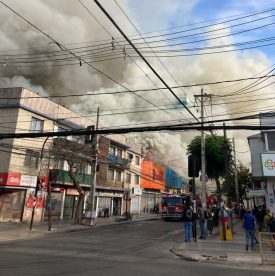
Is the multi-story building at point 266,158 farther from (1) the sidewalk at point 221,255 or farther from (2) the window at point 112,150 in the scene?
(2) the window at point 112,150

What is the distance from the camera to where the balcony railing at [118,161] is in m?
44.8

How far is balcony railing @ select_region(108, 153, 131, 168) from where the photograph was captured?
1763 inches

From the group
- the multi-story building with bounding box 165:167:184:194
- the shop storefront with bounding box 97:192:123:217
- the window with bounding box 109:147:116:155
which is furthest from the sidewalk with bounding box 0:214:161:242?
the multi-story building with bounding box 165:167:184:194

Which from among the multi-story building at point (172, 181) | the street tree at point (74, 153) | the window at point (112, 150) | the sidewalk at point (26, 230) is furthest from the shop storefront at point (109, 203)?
the multi-story building at point (172, 181)

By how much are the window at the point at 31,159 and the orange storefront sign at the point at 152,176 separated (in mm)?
27237

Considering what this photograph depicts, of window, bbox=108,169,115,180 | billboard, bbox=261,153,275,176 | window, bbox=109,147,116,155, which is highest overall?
window, bbox=109,147,116,155

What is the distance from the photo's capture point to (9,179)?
28.0m

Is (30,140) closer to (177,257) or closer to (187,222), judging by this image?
(187,222)

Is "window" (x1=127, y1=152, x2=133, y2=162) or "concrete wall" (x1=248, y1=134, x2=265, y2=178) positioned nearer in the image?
"concrete wall" (x1=248, y1=134, x2=265, y2=178)

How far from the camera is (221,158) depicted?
4759 centimetres

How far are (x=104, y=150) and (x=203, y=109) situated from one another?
16011 millimetres

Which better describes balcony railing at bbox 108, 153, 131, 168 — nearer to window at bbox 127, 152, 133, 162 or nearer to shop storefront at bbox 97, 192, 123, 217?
window at bbox 127, 152, 133, 162

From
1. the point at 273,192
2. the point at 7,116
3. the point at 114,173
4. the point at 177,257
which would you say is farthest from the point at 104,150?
the point at 177,257

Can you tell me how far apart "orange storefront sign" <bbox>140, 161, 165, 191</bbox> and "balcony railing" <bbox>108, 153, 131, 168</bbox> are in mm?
8336
